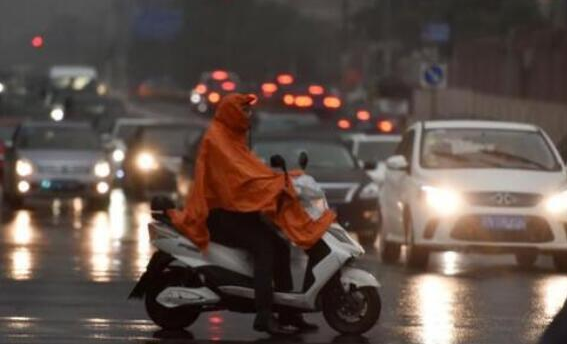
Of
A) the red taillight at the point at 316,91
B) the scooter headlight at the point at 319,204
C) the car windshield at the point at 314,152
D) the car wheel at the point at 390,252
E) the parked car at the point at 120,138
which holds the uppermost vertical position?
the scooter headlight at the point at 319,204

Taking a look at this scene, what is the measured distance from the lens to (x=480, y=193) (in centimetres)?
2180

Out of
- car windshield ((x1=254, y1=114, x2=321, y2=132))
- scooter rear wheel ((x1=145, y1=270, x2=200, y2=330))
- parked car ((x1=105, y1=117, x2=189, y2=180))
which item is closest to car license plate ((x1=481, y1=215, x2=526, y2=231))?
scooter rear wheel ((x1=145, y1=270, x2=200, y2=330))

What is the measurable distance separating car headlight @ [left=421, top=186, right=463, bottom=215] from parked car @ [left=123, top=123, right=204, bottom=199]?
1713 centimetres

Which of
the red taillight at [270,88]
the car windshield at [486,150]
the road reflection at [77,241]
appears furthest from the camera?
the red taillight at [270,88]

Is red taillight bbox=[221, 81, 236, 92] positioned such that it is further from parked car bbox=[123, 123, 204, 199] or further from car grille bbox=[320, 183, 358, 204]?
car grille bbox=[320, 183, 358, 204]

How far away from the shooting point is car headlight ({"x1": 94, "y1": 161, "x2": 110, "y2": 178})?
3566 centimetres

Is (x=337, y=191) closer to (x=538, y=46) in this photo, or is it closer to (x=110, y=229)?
(x=110, y=229)

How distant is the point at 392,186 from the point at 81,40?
14194cm

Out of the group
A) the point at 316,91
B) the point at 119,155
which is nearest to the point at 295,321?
the point at 119,155

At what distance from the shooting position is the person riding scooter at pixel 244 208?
14.7 m

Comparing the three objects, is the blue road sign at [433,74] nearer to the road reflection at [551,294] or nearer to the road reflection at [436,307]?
the road reflection at [551,294]

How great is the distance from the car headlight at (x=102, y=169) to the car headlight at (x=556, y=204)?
1490 cm

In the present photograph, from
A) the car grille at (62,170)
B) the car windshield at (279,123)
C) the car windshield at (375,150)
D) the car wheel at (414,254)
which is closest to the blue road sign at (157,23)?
the car windshield at (279,123)

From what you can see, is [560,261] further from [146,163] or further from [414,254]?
[146,163]
